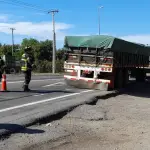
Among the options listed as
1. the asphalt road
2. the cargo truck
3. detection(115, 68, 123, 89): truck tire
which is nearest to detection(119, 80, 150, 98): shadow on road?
detection(115, 68, 123, 89): truck tire

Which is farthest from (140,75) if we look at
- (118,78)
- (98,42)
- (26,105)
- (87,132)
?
(87,132)

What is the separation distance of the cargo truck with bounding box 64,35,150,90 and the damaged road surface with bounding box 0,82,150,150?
19.8 feet

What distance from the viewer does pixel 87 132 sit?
8367mm

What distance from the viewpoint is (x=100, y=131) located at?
8.61 m

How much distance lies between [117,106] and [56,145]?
6.49 metres

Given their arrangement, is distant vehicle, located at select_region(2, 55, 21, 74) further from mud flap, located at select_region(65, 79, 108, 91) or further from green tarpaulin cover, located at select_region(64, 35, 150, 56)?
green tarpaulin cover, located at select_region(64, 35, 150, 56)

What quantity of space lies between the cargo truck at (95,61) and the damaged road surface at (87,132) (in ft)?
19.8

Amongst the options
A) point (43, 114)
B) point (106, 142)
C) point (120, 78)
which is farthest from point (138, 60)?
point (106, 142)

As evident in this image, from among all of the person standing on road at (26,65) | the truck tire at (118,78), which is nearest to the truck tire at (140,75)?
the truck tire at (118,78)

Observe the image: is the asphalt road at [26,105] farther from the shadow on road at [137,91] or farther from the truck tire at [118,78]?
the truck tire at [118,78]

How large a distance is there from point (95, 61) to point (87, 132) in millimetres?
9693

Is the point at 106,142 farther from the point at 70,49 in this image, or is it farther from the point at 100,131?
the point at 70,49

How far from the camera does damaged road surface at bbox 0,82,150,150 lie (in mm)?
7074

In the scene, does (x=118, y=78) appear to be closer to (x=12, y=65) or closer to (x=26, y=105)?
(x=26, y=105)
